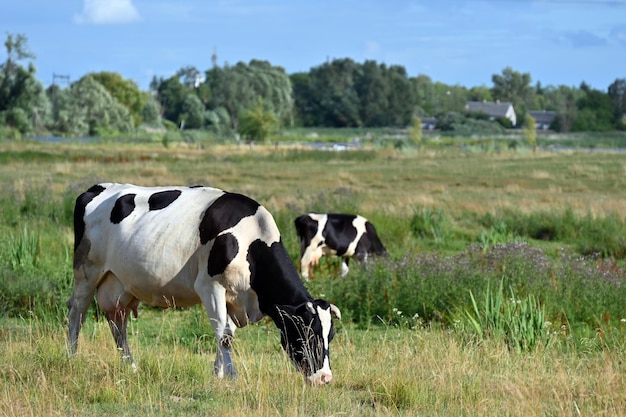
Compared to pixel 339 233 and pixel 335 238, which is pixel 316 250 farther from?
pixel 339 233

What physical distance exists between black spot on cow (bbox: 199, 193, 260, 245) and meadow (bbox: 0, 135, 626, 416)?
1052mm

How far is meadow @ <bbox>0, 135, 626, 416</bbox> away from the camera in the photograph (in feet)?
22.0

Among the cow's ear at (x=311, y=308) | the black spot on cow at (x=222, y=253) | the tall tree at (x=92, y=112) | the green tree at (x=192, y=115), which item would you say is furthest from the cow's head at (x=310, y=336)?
the green tree at (x=192, y=115)

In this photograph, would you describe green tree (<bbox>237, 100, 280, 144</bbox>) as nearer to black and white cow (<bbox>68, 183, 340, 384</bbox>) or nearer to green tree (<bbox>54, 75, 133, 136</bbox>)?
green tree (<bbox>54, 75, 133, 136</bbox>)

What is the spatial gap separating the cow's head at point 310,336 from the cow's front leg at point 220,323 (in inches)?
17.1

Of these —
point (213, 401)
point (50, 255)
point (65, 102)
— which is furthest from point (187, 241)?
point (65, 102)

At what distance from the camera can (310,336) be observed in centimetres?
731

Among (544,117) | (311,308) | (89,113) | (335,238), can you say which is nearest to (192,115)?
(89,113)

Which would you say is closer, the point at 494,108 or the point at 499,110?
the point at 499,110

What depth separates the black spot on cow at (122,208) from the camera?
8727 mm

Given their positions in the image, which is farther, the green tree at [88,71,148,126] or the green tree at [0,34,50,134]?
the green tree at [88,71,148,126]

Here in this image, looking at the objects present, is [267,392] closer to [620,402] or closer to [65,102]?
[620,402]

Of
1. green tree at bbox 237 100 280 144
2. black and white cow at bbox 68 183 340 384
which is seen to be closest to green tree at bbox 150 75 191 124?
green tree at bbox 237 100 280 144

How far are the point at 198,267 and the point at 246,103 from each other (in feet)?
408
